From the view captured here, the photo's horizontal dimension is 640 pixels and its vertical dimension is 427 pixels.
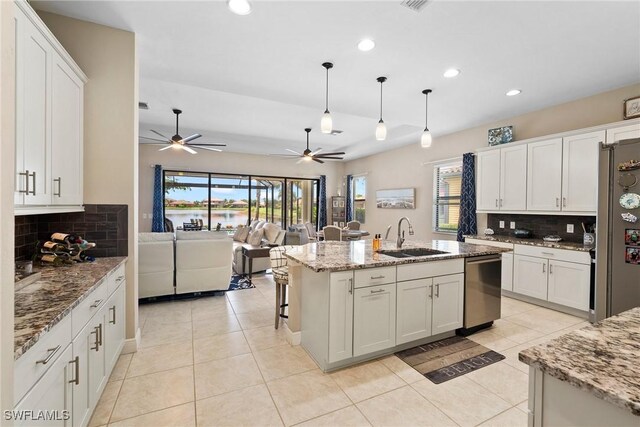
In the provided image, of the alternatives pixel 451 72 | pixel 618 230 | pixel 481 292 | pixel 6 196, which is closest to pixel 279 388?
pixel 6 196

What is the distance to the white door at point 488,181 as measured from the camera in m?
4.48

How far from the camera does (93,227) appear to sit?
2.43 meters

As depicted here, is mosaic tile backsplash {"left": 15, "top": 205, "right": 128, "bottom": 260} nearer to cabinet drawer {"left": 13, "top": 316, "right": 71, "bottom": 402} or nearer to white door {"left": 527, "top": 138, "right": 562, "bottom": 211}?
cabinet drawer {"left": 13, "top": 316, "right": 71, "bottom": 402}

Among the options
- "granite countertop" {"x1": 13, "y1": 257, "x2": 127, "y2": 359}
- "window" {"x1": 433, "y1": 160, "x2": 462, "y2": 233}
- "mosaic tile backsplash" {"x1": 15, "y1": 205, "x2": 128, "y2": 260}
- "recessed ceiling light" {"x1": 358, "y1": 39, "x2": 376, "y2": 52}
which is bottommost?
"granite countertop" {"x1": 13, "y1": 257, "x2": 127, "y2": 359}

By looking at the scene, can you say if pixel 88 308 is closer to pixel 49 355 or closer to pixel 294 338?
pixel 49 355

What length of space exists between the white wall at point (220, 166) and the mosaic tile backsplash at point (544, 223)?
533 cm

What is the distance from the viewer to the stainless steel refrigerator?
2.49 metres

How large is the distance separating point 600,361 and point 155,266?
4.31 meters

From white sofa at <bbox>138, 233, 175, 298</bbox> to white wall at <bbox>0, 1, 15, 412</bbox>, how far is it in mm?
3453

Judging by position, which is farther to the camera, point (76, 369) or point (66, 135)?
point (66, 135)

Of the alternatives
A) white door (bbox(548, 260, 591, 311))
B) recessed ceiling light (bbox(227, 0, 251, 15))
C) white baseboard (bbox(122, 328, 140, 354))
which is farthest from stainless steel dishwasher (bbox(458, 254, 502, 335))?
white baseboard (bbox(122, 328, 140, 354))

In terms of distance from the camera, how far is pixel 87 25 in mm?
2363

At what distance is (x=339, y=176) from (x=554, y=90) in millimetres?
6339

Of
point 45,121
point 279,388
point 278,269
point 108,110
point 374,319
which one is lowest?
point 279,388
